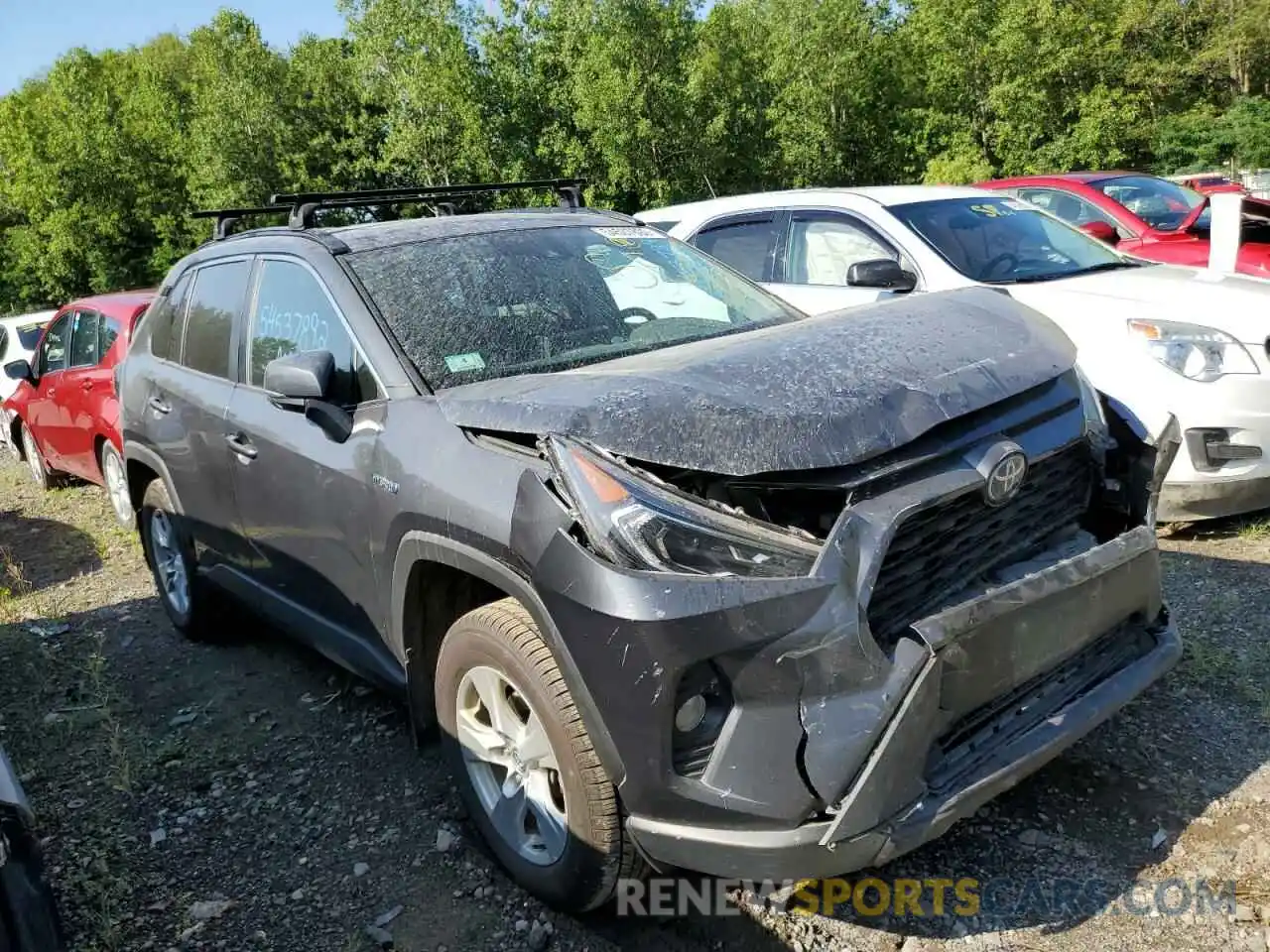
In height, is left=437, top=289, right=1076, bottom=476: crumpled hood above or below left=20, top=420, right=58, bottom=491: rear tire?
above

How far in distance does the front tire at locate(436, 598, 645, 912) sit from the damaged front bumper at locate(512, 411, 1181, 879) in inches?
4.9

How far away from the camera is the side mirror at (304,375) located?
2.95 meters

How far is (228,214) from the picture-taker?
14.2ft

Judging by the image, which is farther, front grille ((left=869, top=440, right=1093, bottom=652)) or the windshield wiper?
the windshield wiper

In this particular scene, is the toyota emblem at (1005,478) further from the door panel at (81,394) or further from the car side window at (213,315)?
the door panel at (81,394)

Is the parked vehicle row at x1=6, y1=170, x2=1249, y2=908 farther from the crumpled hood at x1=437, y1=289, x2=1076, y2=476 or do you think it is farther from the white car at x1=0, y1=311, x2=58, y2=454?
the white car at x1=0, y1=311, x2=58, y2=454

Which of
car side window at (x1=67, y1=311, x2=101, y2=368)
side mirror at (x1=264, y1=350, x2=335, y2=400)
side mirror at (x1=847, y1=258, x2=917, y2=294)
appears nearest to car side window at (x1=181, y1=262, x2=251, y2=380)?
side mirror at (x1=264, y1=350, x2=335, y2=400)

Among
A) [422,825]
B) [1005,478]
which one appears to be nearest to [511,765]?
[422,825]

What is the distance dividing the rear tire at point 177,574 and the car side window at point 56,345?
3561 mm

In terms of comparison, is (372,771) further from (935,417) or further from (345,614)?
(935,417)

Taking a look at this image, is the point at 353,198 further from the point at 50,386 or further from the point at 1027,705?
the point at 50,386

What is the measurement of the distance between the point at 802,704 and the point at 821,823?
0.26 meters

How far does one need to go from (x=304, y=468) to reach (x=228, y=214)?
165 cm

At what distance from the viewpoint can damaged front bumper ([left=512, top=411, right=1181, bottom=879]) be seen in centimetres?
207
